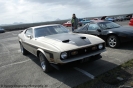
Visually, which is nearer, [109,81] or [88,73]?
[109,81]

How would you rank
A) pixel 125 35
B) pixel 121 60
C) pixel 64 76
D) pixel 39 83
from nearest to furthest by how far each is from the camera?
pixel 39 83 → pixel 64 76 → pixel 121 60 → pixel 125 35

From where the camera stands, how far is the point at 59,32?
5094 millimetres

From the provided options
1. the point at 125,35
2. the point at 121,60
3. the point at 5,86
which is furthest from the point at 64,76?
the point at 125,35

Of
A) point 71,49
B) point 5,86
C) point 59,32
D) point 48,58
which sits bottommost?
point 5,86

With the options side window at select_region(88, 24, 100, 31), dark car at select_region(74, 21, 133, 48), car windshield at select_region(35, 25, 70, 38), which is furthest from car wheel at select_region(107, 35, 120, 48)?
car windshield at select_region(35, 25, 70, 38)

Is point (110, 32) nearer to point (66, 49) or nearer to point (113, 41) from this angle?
point (113, 41)

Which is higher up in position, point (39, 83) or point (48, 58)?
point (48, 58)

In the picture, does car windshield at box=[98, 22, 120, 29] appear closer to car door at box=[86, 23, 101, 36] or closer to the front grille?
car door at box=[86, 23, 101, 36]

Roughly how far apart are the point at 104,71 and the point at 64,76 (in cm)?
118

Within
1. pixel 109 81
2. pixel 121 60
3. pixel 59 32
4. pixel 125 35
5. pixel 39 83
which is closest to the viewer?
pixel 109 81

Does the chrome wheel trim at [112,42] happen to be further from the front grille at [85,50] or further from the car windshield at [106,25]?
the front grille at [85,50]

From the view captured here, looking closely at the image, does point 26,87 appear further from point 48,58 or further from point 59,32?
point 59,32

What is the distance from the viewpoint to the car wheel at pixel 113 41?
6102 mm

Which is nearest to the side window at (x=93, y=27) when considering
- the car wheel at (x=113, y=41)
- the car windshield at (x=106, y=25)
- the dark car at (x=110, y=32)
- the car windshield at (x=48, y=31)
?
the dark car at (x=110, y=32)
